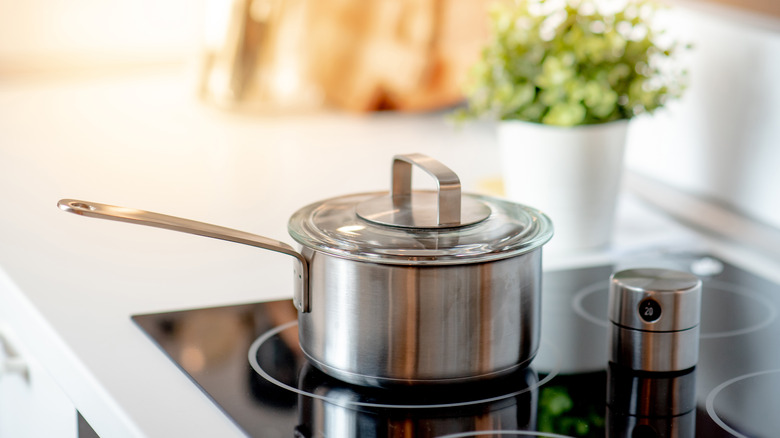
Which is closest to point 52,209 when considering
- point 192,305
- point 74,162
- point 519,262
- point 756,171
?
point 74,162

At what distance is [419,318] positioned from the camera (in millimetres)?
596

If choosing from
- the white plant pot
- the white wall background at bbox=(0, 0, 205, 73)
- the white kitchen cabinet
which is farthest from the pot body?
the white wall background at bbox=(0, 0, 205, 73)

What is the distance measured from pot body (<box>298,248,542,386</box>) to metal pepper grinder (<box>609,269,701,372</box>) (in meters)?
0.08

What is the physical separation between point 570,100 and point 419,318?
437 millimetres

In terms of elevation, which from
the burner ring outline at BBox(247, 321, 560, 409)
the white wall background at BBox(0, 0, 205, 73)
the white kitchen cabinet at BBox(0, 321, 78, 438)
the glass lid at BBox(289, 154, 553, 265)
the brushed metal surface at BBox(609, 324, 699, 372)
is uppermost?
the white wall background at BBox(0, 0, 205, 73)

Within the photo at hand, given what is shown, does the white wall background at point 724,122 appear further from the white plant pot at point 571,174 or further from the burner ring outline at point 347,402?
the burner ring outline at point 347,402

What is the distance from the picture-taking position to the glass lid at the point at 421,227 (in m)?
0.60

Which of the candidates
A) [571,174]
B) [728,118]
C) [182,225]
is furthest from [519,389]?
[728,118]

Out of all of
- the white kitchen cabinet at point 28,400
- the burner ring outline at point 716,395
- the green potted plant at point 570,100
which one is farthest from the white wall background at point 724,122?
the white kitchen cabinet at point 28,400

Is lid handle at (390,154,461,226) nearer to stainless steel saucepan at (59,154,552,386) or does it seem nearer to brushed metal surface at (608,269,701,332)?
stainless steel saucepan at (59,154,552,386)

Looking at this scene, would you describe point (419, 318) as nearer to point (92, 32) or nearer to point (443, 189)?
point (443, 189)

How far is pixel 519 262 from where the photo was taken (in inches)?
24.5

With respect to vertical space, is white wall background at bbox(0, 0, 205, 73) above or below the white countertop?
above

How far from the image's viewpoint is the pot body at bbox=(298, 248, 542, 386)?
23.4 inches
